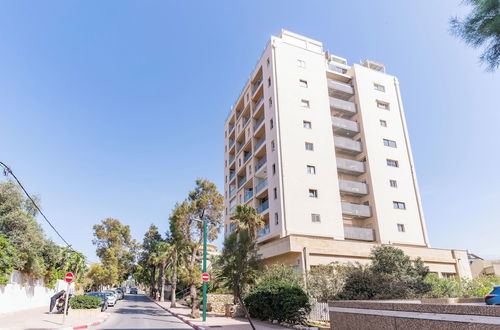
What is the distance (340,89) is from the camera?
39594mm

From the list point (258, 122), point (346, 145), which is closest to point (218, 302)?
point (346, 145)

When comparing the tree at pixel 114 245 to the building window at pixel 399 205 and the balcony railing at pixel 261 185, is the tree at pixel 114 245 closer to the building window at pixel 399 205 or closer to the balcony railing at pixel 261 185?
the balcony railing at pixel 261 185

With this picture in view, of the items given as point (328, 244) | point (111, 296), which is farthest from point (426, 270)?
point (111, 296)

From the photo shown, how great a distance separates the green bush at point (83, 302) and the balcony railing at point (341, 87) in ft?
103

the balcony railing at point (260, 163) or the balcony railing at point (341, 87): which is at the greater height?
the balcony railing at point (341, 87)

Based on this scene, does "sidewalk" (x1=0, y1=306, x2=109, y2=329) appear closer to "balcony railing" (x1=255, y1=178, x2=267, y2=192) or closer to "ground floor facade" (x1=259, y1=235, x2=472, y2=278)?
"ground floor facade" (x1=259, y1=235, x2=472, y2=278)

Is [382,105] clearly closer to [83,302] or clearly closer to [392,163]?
[392,163]

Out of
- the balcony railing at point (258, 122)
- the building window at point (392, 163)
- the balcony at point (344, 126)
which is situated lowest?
the building window at point (392, 163)

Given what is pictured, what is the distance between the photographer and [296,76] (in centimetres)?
3734

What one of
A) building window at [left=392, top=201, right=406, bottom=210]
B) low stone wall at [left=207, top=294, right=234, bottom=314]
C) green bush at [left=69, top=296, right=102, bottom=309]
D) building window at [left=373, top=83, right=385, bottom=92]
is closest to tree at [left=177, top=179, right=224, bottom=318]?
low stone wall at [left=207, top=294, right=234, bottom=314]

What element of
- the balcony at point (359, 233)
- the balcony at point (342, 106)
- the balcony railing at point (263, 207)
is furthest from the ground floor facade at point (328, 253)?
the balcony at point (342, 106)

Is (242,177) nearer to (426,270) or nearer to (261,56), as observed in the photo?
(261,56)

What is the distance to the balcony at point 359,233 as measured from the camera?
32.4 metres

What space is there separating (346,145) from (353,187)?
481 centimetres
